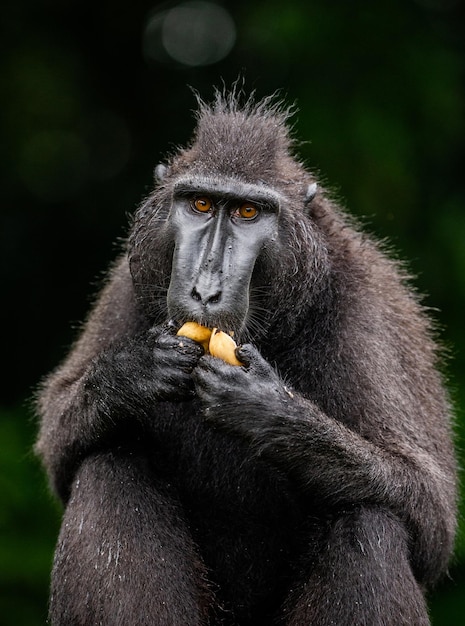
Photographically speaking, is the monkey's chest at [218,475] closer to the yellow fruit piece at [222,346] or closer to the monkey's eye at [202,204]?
the yellow fruit piece at [222,346]

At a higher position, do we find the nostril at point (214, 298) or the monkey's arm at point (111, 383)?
the nostril at point (214, 298)

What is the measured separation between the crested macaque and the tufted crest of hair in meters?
0.02

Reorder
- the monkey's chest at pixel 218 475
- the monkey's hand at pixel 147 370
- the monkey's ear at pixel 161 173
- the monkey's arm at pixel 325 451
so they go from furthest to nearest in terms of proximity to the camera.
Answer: the monkey's ear at pixel 161 173 → the monkey's chest at pixel 218 475 → the monkey's hand at pixel 147 370 → the monkey's arm at pixel 325 451

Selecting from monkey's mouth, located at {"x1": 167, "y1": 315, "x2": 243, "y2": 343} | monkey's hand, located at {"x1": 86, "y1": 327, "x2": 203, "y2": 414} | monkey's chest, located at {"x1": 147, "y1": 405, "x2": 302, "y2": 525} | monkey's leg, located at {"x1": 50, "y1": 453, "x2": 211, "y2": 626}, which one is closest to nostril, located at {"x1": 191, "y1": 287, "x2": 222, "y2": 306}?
monkey's mouth, located at {"x1": 167, "y1": 315, "x2": 243, "y2": 343}

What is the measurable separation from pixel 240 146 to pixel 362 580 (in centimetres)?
326

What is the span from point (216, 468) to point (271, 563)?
2.68 feet

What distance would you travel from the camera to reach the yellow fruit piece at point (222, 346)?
8.02 meters

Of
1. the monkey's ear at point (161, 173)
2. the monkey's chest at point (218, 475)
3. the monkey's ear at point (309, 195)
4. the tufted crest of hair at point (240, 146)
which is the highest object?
the tufted crest of hair at point (240, 146)

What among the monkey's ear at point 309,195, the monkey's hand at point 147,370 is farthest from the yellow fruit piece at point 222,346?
the monkey's ear at point 309,195

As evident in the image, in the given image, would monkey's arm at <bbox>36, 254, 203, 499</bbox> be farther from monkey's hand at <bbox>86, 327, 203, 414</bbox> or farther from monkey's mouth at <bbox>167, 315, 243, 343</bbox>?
monkey's mouth at <bbox>167, 315, 243, 343</bbox>

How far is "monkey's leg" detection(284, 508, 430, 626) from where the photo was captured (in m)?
8.01

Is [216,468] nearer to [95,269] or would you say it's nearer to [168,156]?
[168,156]

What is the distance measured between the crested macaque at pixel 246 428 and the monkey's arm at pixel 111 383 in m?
0.02

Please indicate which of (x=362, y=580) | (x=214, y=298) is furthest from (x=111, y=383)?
(x=362, y=580)
